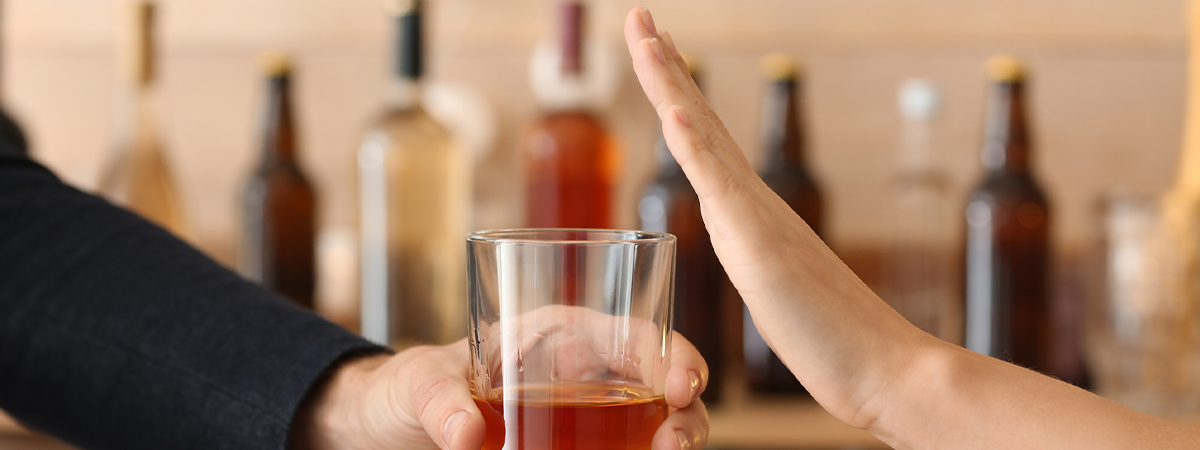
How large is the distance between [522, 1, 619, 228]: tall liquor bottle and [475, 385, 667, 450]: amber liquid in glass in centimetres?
58

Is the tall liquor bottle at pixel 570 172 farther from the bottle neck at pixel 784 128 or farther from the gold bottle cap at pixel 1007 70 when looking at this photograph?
the gold bottle cap at pixel 1007 70

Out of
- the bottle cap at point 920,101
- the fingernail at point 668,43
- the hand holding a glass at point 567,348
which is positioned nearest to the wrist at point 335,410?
the hand holding a glass at point 567,348

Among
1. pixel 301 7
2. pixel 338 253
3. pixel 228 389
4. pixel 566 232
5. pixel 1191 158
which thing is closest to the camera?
pixel 566 232

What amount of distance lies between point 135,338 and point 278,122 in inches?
18.4

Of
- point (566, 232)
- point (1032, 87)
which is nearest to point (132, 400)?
point (566, 232)

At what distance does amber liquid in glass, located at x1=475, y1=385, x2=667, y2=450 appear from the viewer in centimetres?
37

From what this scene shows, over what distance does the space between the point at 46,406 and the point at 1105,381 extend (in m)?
0.92

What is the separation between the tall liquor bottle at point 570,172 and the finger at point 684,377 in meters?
0.53

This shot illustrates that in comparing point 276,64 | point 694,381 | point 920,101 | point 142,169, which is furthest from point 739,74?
point 694,381

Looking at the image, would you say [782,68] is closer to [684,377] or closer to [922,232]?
[922,232]

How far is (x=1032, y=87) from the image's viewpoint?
118 cm

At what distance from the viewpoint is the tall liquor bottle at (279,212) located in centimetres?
101

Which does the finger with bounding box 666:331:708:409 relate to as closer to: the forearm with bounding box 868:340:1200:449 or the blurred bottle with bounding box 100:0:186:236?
the forearm with bounding box 868:340:1200:449

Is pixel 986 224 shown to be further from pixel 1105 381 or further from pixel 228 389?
pixel 228 389
